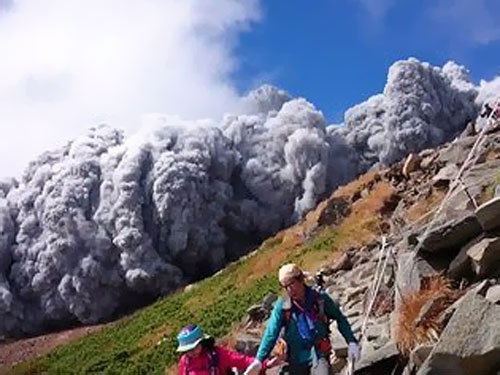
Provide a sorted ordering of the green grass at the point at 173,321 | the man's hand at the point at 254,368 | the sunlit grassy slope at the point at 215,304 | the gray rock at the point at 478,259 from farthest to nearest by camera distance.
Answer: the sunlit grassy slope at the point at 215,304
the green grass at the point at 173,321
the gray rock at the point at 478,259
the man's hand at the point at 254,368

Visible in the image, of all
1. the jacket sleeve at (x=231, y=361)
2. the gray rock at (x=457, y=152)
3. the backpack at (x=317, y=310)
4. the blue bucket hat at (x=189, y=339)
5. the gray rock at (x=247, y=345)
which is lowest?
the jacket sleeve at (x=231, y=361)

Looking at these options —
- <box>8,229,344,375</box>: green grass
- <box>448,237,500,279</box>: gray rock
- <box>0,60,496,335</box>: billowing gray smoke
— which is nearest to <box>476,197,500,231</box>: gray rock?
<box>448,237,500,279</box>: gray rock

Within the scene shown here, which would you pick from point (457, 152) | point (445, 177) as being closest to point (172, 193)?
point (457, 152)

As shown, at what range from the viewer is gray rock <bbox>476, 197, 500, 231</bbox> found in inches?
399

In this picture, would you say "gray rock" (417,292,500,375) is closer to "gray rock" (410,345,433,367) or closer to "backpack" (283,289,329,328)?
"gray rock" (410,345,433,367)

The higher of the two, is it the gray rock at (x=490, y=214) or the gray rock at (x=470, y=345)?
the gray rock at (x=490, y=214)

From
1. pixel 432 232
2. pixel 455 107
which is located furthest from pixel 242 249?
pixel 432 232

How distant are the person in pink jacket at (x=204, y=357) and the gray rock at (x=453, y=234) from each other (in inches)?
150

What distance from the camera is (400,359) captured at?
990 cm

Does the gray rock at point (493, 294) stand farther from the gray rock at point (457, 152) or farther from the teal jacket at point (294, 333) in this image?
the gray rock at point (457, 152)

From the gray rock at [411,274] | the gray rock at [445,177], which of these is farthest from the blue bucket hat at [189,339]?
the gray rock at [445,177]

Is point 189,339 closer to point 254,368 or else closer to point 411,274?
point 254,368

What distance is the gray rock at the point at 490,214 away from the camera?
1014 centimetres

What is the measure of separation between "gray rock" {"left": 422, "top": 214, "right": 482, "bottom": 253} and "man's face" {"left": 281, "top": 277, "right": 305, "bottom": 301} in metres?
3.32
